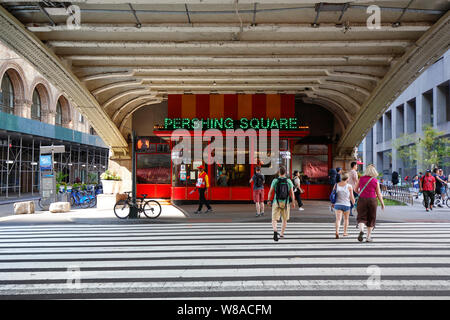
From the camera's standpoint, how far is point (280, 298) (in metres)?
5.18

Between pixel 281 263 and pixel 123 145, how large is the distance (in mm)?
20331

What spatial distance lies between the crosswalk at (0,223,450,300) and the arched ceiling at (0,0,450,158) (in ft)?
21.1

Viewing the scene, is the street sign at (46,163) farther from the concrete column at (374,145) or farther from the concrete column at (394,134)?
the concrete column at (374,145)

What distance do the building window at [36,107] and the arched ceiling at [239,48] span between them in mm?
18385

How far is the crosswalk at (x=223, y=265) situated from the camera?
18.1 ft

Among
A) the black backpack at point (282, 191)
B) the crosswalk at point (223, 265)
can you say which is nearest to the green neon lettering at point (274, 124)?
the crosswalk at point (223, 265)

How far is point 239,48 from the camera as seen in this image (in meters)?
15.6

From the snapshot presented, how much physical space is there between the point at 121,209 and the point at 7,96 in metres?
24.9

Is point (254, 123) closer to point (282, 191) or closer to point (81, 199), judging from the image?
point (81, 199)

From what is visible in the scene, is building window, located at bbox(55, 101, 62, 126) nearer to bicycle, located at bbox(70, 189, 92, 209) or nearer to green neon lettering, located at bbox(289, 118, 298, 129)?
bicycle, located at bbox(70, 189, 92, 209)

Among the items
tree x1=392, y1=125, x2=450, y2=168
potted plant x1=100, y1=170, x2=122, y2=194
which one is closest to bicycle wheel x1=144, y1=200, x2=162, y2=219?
potted plant x1=100, y1=170, x2=122, y2=194
